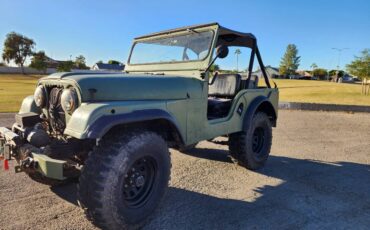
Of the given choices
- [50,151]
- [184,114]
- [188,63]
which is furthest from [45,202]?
[188,63]

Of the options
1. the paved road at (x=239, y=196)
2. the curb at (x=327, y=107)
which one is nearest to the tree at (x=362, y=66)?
the curb at (x=327, y=107)

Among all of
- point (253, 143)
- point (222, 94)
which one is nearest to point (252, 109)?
point (222, 94)

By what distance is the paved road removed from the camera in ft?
11.1

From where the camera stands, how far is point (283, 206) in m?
3.85

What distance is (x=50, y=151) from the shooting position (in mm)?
3068

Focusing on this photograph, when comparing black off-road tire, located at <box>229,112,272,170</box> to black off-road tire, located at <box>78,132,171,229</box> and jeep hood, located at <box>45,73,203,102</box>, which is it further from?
black off-road tire, located at <box>78,132,171,229</box>

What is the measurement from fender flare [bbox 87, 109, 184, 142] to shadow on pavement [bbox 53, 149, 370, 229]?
3.44 feet

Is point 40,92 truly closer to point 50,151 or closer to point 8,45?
point 50,151

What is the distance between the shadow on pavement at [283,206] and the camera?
338 centimetres

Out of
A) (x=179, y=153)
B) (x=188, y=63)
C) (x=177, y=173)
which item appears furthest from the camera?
(x=179, y=153)

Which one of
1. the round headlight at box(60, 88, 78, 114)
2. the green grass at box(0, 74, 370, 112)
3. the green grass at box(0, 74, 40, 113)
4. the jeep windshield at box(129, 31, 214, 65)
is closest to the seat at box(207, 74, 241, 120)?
the jeep windshield at box(129, 31, 214, 65)

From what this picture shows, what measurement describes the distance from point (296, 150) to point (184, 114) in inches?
162

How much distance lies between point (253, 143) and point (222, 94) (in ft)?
3.36

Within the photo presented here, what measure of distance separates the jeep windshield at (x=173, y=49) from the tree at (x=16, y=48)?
85.5m
